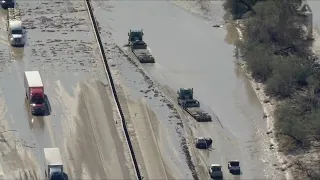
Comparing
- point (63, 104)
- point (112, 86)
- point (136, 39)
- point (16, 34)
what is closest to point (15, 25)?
point (16, 34)

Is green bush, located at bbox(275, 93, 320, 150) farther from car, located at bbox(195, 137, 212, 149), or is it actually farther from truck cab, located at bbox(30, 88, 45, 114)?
truck cab, located at bbox(30, 88, 45, 114)

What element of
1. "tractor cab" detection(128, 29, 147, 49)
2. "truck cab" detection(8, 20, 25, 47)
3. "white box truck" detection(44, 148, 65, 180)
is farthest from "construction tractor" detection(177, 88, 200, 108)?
"truck cab" detection(8, 20, 25, 47)

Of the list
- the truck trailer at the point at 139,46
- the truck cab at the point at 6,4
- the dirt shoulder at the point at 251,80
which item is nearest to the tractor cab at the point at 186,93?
the dirt shoulder at the point at 251,80

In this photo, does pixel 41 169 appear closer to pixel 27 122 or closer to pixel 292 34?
pixel 27 122

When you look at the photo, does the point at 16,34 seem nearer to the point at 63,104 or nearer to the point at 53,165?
the point at 63,104

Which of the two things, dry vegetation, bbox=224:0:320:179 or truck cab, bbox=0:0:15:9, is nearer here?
dry vegetation, bbox=224:0:320:179

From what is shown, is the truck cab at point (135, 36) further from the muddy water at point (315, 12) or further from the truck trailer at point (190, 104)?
the muddy water at point (315, 12)

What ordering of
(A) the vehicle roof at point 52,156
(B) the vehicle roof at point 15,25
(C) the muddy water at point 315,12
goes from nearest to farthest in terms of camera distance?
(A) the vehicle roof at point 52,156 → (B) the vehicle roof at point 15,25 → (C) the muddy water at point 315,12
